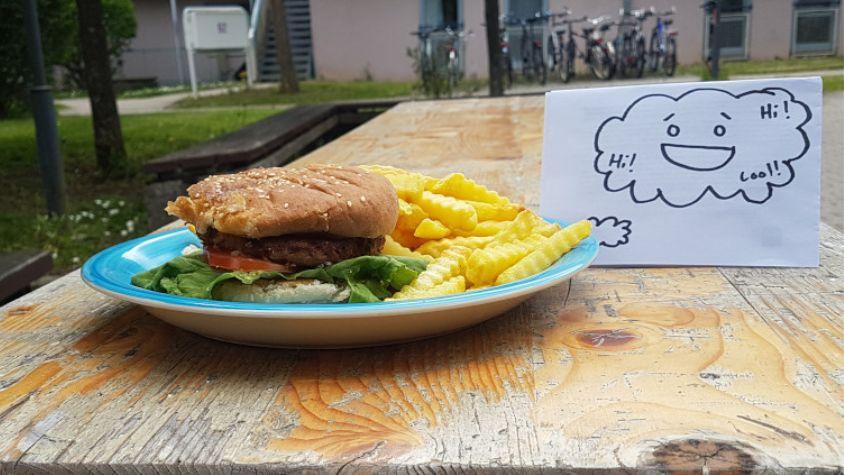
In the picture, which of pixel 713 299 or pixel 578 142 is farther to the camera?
pixel 578 142

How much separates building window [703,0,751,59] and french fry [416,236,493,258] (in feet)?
60.5

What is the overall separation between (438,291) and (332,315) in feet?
0.63

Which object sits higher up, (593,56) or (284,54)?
(284,54)

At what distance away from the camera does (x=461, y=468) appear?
813 millimetres

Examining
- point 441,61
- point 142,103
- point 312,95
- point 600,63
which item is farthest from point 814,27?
point 142,103

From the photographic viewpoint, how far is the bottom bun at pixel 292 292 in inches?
43.7

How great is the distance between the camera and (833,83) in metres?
13.3

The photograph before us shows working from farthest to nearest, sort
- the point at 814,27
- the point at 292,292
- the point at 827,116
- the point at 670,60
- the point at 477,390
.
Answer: the point at 814,27, the point at 670,60, the point at 827,116, the point at 292,292, the point at 477,390

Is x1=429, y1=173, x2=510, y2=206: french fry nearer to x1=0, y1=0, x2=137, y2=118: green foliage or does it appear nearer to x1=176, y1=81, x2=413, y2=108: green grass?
x1=0, y1=0, x2=137, y2=118: green foliage

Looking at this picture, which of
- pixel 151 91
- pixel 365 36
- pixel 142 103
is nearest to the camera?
pixel 142 103

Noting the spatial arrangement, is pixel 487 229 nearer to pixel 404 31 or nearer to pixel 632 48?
pixel 632 48

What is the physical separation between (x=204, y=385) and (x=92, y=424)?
14 centimetres

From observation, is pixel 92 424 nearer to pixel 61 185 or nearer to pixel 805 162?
pixel 805 162

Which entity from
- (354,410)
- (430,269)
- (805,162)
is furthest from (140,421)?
(805,162)
